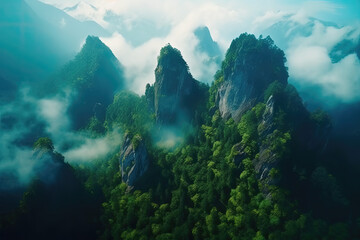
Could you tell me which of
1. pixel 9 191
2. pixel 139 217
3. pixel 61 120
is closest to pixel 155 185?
pixel 139 217

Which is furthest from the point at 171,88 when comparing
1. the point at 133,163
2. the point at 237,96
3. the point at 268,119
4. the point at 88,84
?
the point at 88,84

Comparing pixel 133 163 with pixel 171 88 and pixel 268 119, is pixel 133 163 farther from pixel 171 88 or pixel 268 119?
pixel 268 119

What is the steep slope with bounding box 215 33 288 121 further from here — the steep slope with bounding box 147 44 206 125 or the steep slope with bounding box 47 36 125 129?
the steep slope with bounding box 47 36 125 129

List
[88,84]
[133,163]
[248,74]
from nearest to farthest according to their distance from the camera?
1. [133,163]
2. [248,74]
3. [88,84]

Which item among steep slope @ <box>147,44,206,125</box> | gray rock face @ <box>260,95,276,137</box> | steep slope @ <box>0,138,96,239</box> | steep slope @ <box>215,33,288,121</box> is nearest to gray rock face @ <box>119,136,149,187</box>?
steep slope @ <box>0,138,96,239</box>

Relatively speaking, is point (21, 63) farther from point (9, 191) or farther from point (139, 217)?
point (139, 217)

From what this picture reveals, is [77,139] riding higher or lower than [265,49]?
higher
